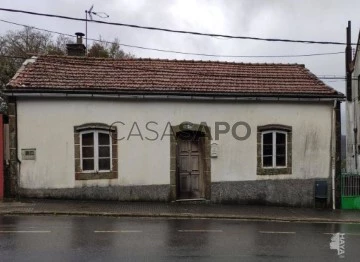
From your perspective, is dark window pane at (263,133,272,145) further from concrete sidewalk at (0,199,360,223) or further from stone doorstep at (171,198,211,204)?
stone doorstep at (171,198,211,204)

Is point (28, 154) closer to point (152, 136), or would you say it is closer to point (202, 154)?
point (152, 136)

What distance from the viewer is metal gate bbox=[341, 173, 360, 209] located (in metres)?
16.2

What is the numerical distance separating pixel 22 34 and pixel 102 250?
106 feet

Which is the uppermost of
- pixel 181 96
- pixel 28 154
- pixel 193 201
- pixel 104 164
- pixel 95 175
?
pixel 181 96

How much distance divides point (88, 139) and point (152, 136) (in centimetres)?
214

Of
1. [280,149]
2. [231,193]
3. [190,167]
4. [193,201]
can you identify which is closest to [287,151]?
[280,149]

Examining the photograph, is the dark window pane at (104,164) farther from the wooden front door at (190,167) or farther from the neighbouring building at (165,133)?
the wooden front door at (190,167)

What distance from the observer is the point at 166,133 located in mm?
15297

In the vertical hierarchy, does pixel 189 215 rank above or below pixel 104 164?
below

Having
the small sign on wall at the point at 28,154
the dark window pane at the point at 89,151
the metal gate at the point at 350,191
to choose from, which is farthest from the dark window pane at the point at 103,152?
the metal gate at the point at 350,191

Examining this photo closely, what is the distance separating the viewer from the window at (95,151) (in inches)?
586

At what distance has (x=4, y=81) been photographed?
33469mm

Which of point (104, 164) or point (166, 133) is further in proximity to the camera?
point (166, 133)

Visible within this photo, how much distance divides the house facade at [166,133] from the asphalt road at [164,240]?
9.76ft
